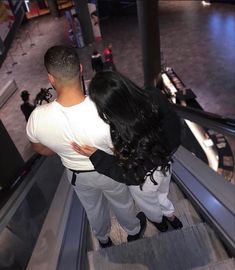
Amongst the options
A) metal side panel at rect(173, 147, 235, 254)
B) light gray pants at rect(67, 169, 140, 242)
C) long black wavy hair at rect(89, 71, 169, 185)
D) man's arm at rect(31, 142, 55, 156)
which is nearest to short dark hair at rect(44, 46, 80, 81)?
long black wavy hair at rect(89, 71, 169, 185)

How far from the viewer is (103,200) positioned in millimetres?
2756

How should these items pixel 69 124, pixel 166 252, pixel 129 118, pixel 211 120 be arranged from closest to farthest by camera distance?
pixel 129 118
pixel 69 124
pixel 166 252
pixel 211 120

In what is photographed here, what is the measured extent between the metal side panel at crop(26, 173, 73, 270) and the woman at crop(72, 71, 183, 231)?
3.11ft

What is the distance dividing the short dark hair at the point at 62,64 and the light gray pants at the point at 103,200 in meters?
0.78

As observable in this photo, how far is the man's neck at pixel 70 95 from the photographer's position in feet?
6.22

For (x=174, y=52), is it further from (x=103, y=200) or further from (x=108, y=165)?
(x=108, y=165)

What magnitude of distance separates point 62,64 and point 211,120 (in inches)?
64.1

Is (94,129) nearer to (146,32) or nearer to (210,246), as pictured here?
(210,246)

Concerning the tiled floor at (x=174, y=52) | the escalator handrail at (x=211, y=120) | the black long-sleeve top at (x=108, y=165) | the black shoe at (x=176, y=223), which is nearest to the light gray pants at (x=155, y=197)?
the black shoe at (x=176, y=223)

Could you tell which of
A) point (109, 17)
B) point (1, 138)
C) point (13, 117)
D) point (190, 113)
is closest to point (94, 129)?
point (190, 113)

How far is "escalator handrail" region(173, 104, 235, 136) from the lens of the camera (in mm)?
2693

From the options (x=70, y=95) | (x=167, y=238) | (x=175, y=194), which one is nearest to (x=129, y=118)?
(x=70, y=95)

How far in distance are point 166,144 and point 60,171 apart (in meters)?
2.54

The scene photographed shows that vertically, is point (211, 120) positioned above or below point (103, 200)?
above
